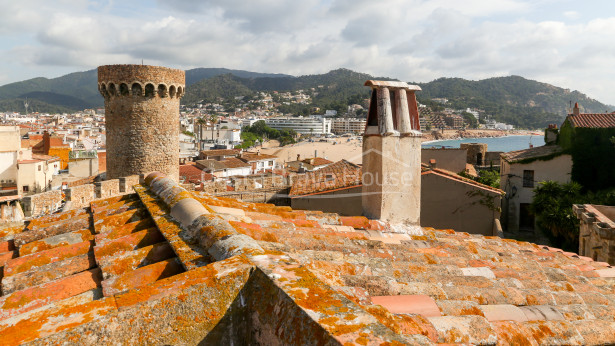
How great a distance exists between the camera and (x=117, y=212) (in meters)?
4.97

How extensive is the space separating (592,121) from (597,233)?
1724 cm

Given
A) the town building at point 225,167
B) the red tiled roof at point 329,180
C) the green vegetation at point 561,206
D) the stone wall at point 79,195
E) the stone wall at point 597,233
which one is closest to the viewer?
the stone wall at point 597,233

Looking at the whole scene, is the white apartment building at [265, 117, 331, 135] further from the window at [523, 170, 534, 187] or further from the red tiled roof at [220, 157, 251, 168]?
the window at [523, 170, 534, 187]

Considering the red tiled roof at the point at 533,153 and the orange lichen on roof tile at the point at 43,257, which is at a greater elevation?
the red tiled roof at the point at 533,153

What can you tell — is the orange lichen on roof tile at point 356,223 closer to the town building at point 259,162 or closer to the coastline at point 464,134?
the town building at point 259,162

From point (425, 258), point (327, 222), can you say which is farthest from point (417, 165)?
point (425, 258)

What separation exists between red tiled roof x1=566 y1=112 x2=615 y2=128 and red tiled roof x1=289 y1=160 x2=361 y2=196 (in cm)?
1673

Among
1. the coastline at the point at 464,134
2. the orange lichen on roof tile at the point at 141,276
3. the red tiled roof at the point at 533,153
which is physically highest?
the coastline at the point at 464,134

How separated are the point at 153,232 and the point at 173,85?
14.1 meters

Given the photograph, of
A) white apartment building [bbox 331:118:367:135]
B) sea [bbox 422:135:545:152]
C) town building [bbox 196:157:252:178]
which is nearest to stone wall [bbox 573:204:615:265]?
town building [bbox 196:157:252:178]

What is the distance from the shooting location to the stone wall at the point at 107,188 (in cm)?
1387

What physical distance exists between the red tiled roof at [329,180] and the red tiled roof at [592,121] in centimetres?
1673

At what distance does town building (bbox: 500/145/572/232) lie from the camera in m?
23.0

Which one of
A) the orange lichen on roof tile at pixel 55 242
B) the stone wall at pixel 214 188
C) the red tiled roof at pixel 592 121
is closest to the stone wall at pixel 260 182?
the stone wall at pixel 214 188
